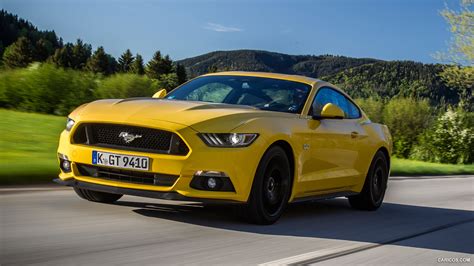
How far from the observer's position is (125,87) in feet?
75.9

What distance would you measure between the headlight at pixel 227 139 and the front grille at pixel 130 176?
1.32ft

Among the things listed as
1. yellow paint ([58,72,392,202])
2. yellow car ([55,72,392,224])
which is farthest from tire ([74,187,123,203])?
yellow paint ([58,72,392,202])

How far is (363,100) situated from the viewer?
2174 inches

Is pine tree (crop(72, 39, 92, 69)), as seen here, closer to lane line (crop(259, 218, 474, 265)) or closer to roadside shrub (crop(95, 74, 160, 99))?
roadside shrub (crop(95, 74, 160, 99))

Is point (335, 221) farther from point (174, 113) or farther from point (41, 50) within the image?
point (41, 50)

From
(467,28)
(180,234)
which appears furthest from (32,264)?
(467,28)

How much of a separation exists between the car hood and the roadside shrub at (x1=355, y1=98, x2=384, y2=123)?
47.0 metres

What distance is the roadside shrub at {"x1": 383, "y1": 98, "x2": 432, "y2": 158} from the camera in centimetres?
5153

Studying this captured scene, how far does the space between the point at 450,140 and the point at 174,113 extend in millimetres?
40603

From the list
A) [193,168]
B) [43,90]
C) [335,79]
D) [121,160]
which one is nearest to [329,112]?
[193,168]

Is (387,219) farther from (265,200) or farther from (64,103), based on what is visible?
(64,103)

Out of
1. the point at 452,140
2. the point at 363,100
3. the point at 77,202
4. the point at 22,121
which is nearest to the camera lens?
the point at 77,202

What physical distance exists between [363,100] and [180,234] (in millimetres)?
50692

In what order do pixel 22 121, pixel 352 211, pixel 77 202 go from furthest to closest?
pixel 22 121 < pixel 352 211 < pixel 77 202
